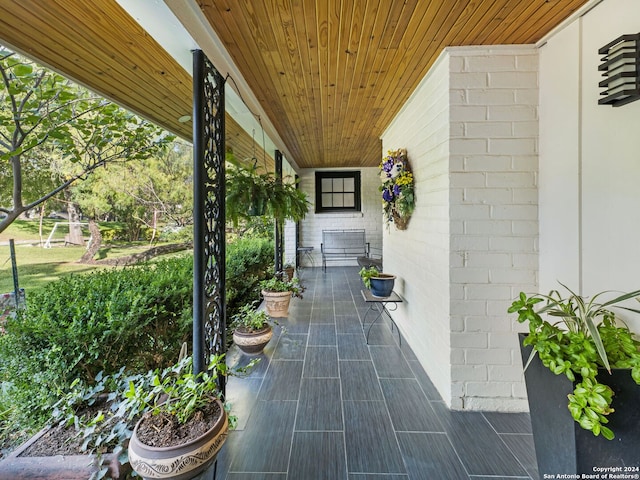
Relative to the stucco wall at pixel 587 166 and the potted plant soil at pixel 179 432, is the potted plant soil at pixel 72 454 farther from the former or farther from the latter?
the stucco wall at pixel 587 166

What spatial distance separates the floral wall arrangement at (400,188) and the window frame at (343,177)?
11.9ft

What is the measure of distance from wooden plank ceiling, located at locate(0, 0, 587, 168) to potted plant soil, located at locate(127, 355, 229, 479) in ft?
5.37

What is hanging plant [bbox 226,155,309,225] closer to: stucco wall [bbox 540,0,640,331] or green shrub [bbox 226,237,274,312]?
green shrub [bbox 226,237,274,312]

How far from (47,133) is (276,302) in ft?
7.67

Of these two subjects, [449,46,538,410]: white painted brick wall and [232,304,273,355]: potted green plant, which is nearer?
[449,46,538,410]: white painted brick wall

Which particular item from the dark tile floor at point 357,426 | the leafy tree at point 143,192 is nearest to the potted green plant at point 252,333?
the dark tile floor at point 357,426

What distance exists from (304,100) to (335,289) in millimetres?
2950

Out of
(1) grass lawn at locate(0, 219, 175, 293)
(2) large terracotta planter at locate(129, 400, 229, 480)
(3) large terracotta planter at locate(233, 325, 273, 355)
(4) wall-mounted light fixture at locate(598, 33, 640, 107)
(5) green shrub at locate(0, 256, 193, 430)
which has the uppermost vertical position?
(4) wall-mounted light fixture at locate(598, 33, 640, 107)

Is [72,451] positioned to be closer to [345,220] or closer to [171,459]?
[171,459]

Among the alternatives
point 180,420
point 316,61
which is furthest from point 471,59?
point 180,420

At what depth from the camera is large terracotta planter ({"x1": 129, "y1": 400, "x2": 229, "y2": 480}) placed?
2.78 feet

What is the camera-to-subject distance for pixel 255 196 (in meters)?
1.91

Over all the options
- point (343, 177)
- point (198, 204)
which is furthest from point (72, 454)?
point (343, 177)

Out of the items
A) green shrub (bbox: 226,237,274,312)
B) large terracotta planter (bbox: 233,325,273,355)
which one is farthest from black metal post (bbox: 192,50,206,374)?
green shrub (bbox: 226,237,274,312)
